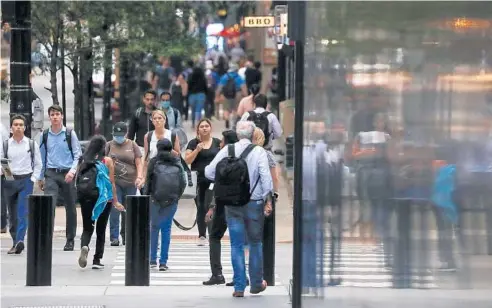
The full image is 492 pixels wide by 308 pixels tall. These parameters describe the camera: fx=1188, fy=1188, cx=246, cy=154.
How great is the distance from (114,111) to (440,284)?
2380cm

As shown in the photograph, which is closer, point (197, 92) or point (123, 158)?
point (123, 158)

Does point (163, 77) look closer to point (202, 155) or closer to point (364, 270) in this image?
point (202, 155)

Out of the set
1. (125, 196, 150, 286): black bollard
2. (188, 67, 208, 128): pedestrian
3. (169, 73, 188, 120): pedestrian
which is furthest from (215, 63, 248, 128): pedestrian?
(125, 196, 150, 286): black bollard

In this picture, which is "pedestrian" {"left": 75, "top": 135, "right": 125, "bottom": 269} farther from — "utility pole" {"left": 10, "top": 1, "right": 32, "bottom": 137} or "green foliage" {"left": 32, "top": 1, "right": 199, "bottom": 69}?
"green foliage" {"left": 32, "top": 1, "right": 199, "bottom": 69}

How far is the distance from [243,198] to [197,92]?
20.9m

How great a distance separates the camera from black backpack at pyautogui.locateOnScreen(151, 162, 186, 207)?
1286cm

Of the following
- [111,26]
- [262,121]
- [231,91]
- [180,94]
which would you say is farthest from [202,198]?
[180,94]

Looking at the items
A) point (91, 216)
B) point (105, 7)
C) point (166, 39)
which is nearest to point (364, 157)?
point (91, 216)

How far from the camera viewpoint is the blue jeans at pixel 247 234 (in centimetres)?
1107

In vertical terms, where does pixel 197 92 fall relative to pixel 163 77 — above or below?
below

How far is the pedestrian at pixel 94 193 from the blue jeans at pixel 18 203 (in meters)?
1.55

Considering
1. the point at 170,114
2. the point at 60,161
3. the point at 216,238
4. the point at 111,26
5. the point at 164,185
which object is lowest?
the point at 216,238

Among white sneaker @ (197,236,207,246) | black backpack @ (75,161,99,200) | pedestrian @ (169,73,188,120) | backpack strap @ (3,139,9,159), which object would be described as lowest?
white sneaker @ (197,236,207,246)

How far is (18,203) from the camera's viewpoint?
48.4ft
